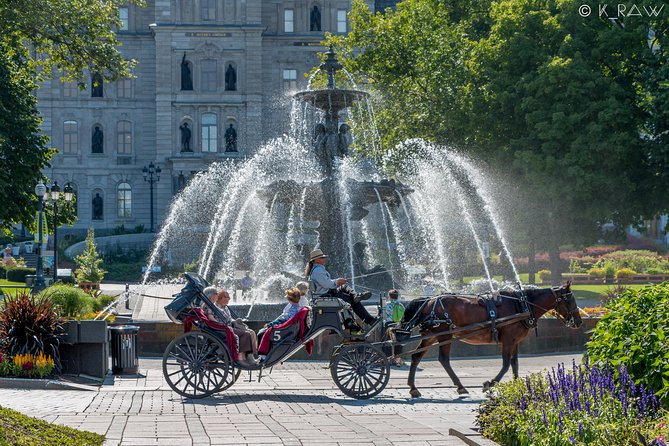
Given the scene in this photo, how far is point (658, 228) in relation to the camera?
79688mm

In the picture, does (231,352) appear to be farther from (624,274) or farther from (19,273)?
(19,273)

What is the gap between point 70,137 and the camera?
83438 millimetres

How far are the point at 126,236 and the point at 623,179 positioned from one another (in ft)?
134

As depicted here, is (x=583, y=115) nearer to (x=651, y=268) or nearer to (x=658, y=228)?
(x=651, y=268)

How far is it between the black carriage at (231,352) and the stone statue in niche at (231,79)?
221 feet

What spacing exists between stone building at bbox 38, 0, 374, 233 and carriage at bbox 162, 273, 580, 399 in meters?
63.4

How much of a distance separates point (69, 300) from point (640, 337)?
41.5 feet

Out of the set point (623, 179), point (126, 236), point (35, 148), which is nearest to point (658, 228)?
point (126, 236)

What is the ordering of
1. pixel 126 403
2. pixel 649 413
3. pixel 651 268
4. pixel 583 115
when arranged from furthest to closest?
pixel 651 268 → pixel 583 115 → pixel 126 403 → pixel 649 413

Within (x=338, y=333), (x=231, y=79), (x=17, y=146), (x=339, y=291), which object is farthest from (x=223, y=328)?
(x=231, y=79)

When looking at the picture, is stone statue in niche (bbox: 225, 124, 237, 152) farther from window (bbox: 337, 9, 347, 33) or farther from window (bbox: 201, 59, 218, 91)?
window (bbox: 337, 9, 347, 33)

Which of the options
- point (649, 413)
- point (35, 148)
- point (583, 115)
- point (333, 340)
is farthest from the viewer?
point (583, 115)

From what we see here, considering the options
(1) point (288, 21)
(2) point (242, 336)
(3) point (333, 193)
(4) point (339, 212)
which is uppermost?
(1) point (288, 21)

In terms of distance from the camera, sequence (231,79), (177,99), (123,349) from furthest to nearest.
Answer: (231,79) → (177,99) → (123,349)
